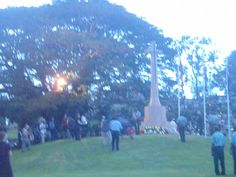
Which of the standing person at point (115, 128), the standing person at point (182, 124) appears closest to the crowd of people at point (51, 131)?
the standing person at point (115, 128)

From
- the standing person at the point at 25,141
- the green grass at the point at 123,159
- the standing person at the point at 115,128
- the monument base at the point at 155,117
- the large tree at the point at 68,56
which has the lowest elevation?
the green grass at the point at 123,159

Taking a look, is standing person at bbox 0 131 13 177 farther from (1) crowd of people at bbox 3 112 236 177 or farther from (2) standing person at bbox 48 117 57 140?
(2) standing person at bbox 48 117 57 140

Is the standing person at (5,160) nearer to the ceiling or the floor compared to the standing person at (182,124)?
nearer to the floor

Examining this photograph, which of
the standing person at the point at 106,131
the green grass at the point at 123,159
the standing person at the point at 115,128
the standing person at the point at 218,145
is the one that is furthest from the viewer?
the standing person at the point at 106,131

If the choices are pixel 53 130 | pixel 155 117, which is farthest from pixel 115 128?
pixel 53 130

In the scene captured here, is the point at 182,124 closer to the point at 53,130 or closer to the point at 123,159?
the point at 123,159

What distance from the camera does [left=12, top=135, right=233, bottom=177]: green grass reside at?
23500 millimetres

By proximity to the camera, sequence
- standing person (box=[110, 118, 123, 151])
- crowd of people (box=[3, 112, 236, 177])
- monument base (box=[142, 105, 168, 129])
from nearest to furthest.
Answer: crowd of people (box=[3, 112, 236, 177])
standing person (box=[110, 118, 123, 151])
monument base (box=[142, 105, 168, 129])

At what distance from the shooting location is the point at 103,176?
21172mm

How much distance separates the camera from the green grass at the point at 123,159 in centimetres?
2350

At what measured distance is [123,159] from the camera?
87.8 ft

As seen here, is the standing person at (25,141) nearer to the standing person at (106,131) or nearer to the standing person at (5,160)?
the standing person at (106,131)

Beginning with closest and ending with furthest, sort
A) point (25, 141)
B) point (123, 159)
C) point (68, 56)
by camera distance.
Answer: point (123, 159) < point (25, 141) < point (68, 56)

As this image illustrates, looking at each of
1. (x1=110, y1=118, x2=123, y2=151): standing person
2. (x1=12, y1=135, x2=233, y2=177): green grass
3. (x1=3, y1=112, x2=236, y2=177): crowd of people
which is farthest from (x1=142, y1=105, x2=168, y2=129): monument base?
(x1=110, y1=118, x2=123, y2=151): standing person
